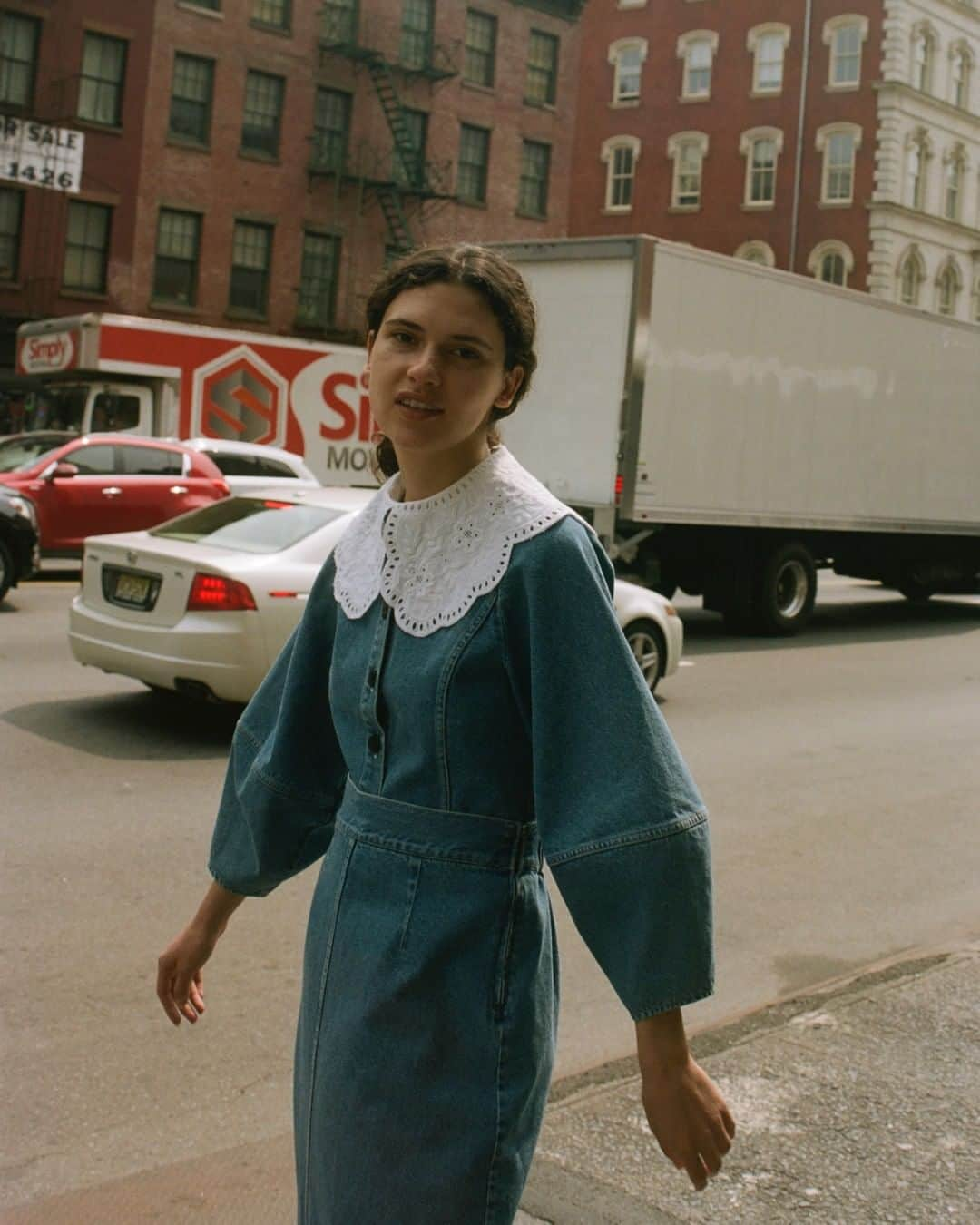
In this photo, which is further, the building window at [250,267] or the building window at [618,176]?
the building window at [618,176]

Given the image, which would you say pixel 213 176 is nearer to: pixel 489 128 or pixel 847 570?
pixel 489 128

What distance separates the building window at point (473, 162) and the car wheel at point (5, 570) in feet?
89.4

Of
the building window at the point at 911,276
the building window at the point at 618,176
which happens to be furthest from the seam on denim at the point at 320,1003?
the building window at the point at 618,176

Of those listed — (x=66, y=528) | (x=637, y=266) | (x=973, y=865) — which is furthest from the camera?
(x=66, y=528)

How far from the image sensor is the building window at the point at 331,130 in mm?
37125

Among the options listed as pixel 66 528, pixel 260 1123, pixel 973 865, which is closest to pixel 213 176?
pixel 66 528

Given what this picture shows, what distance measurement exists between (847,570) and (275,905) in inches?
602

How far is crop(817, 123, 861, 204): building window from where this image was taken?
5156 cm

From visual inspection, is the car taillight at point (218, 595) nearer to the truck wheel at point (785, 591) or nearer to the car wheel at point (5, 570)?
the car wheel at point (5, 570)

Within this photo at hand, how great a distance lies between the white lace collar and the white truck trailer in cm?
1332

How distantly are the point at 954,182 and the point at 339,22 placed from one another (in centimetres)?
2598

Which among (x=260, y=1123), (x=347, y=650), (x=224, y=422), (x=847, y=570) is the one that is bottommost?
(x=260, y=1123)

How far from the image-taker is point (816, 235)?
52.4 meters

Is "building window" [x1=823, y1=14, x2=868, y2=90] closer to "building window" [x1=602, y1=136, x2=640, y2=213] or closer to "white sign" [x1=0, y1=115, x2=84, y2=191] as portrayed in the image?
"building window" [x1=602, y1=136, x2=640, y2=213]
